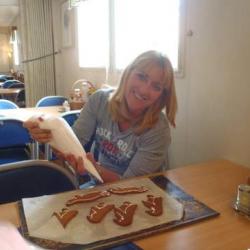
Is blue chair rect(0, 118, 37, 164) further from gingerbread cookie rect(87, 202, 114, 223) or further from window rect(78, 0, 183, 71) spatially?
gingerbread cookie rect(87, 202, 114, 223)

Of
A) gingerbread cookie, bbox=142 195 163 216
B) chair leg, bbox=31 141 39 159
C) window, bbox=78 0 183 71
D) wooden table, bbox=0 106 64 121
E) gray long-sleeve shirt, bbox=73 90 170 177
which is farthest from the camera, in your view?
wooden table, bbox=0 106 64 121

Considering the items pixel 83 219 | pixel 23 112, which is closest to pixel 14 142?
pixel 23 112

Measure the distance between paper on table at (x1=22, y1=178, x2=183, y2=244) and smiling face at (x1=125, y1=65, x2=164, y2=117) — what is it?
0.44 metres

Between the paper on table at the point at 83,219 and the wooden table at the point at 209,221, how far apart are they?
0.15 feet

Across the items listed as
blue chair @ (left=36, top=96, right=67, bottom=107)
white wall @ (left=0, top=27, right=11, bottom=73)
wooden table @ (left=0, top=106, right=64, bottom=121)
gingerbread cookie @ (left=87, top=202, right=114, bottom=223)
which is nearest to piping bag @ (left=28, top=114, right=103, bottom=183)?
gingerbread cookie @ (left=87, top=202, right=114, bottom=223)

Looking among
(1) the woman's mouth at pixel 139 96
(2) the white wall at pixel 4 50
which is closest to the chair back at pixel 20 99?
(1) the woman's mouth at pixel 139 96

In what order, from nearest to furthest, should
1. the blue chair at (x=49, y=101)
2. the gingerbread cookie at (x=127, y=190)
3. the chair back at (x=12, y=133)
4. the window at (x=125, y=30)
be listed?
the gingerbread cookie at (x=127, y=190), the window at (x=125, y=30), the chair back at (x=12, y=133), the blue chair at (x=49, y=101)

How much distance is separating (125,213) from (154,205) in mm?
94

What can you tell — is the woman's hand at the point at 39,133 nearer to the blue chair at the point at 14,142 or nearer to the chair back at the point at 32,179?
the chair back at the point at 32,179

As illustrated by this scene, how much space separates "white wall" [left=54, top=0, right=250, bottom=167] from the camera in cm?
123

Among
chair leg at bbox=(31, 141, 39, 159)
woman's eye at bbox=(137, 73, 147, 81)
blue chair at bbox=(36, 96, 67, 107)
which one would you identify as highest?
woman's eye at bbox=(137, 73, 147, 81)

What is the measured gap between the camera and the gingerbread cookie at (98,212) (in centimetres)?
75

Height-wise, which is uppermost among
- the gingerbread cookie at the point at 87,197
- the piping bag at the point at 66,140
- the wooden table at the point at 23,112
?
the piping bag at the point at 66,140

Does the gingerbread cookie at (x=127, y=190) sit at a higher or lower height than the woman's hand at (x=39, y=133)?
lower
